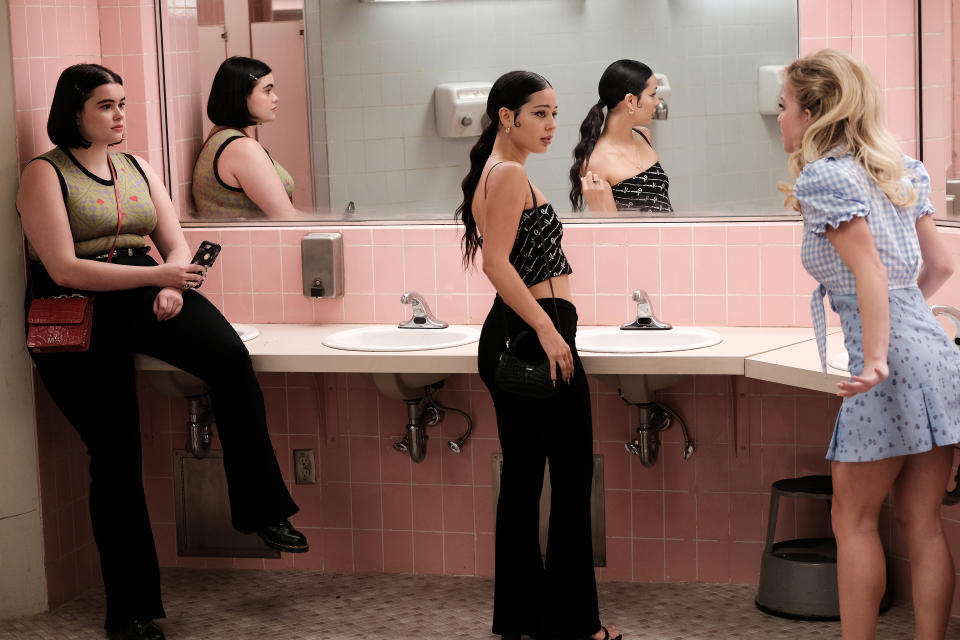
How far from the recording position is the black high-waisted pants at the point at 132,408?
354 centimetres

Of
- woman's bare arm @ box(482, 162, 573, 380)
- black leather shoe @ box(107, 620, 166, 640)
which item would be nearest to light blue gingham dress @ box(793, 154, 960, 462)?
woman's bare arm @ box(482, 162, 573, 380)

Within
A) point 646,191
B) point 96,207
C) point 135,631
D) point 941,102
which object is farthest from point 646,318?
point 135,631

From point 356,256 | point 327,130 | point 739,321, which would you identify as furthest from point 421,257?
point 739,321

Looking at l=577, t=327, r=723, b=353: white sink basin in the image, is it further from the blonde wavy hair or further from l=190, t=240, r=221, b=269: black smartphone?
l=190, t=240, r=221, b=269: black smartphone

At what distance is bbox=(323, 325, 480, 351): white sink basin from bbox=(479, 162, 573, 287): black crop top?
0.49m

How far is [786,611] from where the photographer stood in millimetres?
3662

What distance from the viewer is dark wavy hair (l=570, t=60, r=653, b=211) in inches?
150

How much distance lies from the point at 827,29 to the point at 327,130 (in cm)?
156

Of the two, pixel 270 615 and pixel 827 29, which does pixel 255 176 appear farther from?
pixel 827 29

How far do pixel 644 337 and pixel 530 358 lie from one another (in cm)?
64

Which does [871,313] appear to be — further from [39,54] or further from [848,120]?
[39,54]

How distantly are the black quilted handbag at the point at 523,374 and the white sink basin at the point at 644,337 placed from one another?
0.41 m

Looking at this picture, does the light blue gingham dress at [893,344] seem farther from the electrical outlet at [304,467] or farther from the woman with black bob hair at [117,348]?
the electrical outlet at [304,467]

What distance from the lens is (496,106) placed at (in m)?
3.22
